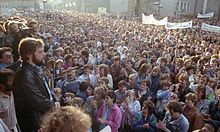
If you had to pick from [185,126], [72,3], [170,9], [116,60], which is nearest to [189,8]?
[170,9]

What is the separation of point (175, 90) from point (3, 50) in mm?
3578

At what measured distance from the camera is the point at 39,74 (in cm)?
344

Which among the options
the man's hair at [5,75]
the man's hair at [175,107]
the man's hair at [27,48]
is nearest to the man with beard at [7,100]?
the man's hair at [5,75]

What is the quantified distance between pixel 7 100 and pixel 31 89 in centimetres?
38

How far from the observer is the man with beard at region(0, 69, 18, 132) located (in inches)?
133

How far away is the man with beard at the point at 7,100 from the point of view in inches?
133

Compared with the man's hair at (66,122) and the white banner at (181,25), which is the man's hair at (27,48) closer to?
the man's hair at (66,122)

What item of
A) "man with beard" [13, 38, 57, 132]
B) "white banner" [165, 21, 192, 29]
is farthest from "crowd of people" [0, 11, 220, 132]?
"white banner" [165, 21, 192, 29]

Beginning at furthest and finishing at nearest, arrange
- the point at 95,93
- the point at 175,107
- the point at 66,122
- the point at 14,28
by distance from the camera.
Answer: the point at 14,28 < the point at 95,93 < the point at 175,107 < the point at 66,122

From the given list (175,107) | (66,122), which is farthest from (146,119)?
(66,122)

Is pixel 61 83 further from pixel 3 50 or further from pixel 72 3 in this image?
pixel 72 3

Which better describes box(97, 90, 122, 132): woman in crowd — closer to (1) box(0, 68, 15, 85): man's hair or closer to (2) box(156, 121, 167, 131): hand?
(2) box(156, 121, 167, 131): hand

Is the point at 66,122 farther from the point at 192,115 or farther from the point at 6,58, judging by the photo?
the point at 192,115

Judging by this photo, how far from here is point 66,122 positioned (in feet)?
7.30
